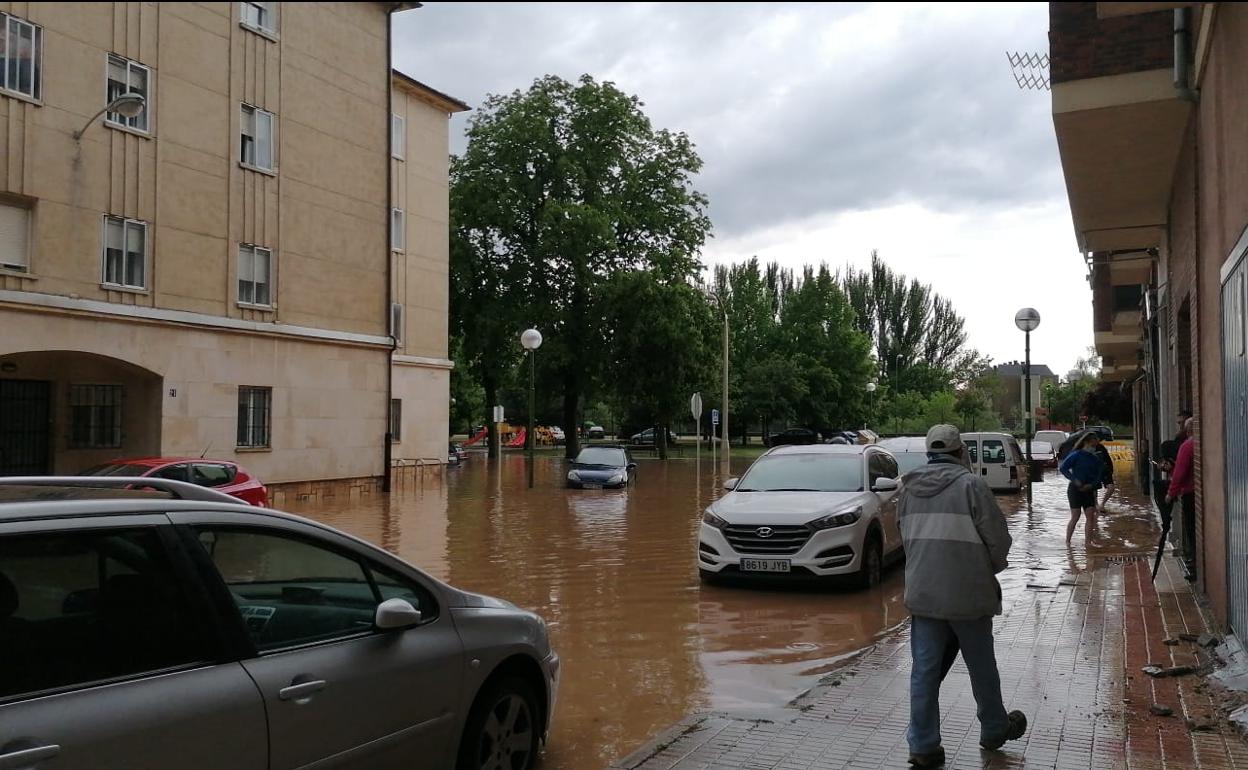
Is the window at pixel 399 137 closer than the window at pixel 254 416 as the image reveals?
No

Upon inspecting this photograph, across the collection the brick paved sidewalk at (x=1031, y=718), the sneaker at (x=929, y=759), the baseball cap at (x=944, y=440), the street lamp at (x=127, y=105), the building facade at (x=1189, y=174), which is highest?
the street lamp at (x=127, y=105)

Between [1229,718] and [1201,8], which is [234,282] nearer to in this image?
[1201,8]

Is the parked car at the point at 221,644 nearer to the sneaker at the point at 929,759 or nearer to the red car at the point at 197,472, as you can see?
the sneaker at the point at 929,759

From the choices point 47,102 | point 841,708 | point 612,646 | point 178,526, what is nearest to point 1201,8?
point 841,708

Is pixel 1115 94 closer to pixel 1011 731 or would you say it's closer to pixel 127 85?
pixel 1011 731

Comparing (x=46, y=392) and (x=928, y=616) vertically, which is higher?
(x=46, y=392)

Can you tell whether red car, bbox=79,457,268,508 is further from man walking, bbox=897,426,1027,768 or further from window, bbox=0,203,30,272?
man walking, bbox=897,426,1027,768

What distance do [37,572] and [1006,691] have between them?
18.8 feet

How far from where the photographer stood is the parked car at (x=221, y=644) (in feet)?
9.91

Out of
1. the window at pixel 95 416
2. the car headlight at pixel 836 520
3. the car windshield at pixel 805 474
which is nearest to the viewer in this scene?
the car headlight at pixel 836 520

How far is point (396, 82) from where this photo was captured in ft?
106

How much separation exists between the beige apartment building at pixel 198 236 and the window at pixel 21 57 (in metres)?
0.03

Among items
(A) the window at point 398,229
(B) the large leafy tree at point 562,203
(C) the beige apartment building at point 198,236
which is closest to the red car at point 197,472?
(C) the beige apartment building at point 198,236

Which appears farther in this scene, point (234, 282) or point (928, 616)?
point (234, 282)
